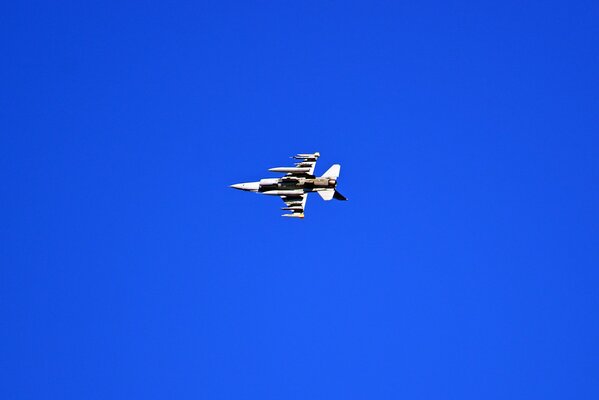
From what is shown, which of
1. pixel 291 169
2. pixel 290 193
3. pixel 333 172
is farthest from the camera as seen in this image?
pixel 333 172

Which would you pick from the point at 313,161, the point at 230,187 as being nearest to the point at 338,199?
the point at 313,161

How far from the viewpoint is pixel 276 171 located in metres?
164

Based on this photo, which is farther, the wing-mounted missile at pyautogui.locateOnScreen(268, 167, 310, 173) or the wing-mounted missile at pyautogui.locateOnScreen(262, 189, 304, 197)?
the wing-mounted missile at pyautogui.locateOnScreen(262, 189, 304, 197)

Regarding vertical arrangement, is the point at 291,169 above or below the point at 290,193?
above

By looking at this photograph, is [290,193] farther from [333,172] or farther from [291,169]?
[333,172]

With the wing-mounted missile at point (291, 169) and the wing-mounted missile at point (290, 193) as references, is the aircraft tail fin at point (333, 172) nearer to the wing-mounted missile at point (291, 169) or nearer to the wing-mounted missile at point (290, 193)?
the wing-mounted missile at point (291, 169)

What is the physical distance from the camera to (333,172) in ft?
545

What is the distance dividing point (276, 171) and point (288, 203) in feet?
17.5

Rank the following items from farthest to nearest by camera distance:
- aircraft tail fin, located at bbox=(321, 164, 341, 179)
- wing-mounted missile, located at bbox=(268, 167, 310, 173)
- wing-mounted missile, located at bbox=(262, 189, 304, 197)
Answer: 1. aircraft tail fin, located at bbox=(321, 164, 341, 179)
2. wing-mounted missile, located at bbox=(262, 189, 304, 197)
3. wing-mounted missile, located at bbox=(268, 167, 310, 173)

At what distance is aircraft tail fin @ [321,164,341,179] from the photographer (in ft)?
544

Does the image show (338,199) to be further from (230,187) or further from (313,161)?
(230,187)

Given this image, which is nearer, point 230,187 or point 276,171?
point 276,171

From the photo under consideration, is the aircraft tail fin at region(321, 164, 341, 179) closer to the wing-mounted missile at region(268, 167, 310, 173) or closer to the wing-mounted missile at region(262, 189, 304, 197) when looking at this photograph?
the wing-mounted missile at region(268, 167, 310, 173)

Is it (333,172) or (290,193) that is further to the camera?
(333,172)
